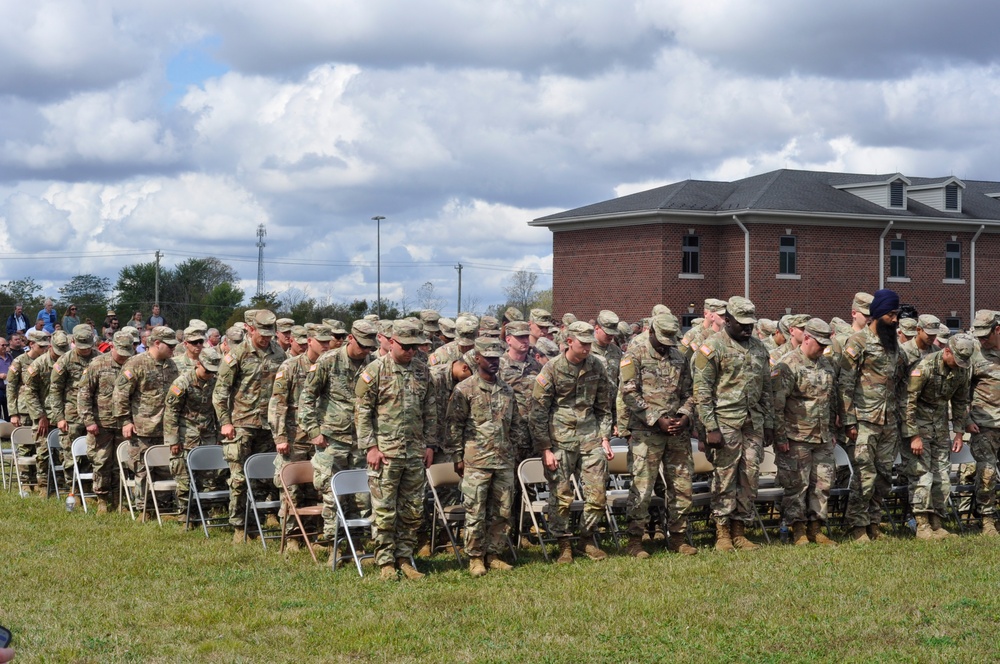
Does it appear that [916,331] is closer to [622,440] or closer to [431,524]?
[622,440]

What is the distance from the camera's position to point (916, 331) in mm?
12047

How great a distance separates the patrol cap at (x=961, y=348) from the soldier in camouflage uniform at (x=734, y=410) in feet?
6.29

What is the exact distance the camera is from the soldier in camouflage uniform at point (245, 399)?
1098 centimetres

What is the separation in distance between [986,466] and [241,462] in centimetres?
745

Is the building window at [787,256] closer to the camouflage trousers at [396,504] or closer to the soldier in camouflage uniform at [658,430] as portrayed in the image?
the soldier in camouflage uniform at [658,430]

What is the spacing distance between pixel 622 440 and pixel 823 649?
5.57 metres

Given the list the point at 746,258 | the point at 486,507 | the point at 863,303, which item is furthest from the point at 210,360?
the point at 746,258

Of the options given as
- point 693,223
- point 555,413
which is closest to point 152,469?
point 555,413

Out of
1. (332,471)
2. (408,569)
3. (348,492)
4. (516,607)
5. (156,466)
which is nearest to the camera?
(516,607)

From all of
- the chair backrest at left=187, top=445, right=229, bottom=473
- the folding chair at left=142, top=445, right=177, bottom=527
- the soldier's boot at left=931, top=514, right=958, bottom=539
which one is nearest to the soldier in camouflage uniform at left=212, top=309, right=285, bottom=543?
the chair backrest at left=187, top=445, right=229, bottom=473

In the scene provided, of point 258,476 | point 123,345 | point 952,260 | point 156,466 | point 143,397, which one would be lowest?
point 156,466

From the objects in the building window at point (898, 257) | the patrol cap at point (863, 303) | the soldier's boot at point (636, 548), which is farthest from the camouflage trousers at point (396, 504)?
the building window at point (898, 257)

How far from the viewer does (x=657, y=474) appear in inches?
394

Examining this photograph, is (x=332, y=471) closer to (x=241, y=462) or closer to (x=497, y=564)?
(x=241, y=462)
